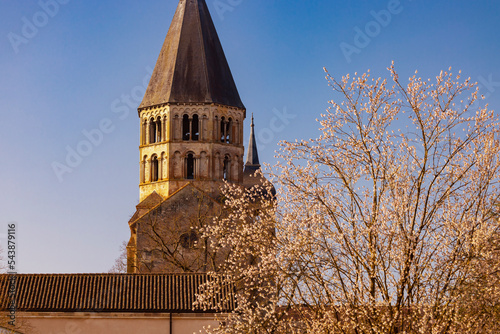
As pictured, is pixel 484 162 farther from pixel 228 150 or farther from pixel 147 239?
pixel 228 150

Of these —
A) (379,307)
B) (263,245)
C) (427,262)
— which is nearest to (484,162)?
(427,262)

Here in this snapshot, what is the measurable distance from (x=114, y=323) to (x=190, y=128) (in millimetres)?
22362

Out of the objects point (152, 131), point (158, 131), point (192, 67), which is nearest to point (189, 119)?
point (158, 131)

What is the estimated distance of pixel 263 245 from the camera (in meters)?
19.8

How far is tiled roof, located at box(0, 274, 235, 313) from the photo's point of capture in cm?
4178

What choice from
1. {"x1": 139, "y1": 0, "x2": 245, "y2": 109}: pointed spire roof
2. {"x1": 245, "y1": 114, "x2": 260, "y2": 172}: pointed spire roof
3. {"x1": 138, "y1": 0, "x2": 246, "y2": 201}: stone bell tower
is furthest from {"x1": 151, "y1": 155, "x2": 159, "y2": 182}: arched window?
{"x1": 245, "y1": 114, "x2": 260, "y2": 172}: pointed spire roof

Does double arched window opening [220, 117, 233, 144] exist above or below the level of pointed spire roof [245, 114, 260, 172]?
below

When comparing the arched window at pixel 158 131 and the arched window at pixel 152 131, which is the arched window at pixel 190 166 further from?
A: the arched window at pixel 152 131

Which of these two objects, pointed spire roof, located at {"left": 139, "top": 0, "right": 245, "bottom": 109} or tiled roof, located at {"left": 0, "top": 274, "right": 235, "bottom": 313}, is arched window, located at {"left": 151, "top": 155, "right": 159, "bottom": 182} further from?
tiled roof, located at {"left": 0, "top": 274, "right": 235, "bottom": 313}

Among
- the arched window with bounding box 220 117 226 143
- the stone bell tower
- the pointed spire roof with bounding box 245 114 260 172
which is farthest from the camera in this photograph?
the pointed spire roof with bounding box 245 114 260 172

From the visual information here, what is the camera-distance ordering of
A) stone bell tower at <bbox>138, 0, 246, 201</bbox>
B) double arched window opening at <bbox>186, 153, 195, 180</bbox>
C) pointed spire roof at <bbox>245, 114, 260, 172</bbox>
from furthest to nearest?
pointed spire roof at <bbox>245, 114, 260, 172</bbox> < double arched window opening at <bbox>186, 153, 195, 180</bbox> < stone bell tower at <bbox>138, 0, 246, 201</bbox>

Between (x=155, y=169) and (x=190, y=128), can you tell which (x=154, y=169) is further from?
(x=190, y=128)

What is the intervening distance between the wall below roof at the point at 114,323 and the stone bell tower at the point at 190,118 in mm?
19257

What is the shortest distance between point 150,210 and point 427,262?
130ft
